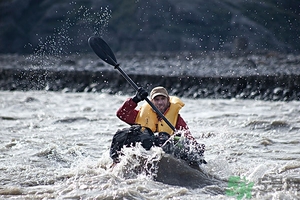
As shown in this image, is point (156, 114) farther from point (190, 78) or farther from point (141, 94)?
point (190, 78)

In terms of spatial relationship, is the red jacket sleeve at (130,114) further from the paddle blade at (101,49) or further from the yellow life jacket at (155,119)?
the paddle blade at (101,49)

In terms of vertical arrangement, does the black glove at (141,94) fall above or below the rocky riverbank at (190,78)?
above

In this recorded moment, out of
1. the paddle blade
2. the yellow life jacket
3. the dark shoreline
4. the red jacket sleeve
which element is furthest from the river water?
the dark shoreline

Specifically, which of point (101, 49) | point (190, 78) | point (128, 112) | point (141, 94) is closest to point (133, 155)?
point (128, 112)

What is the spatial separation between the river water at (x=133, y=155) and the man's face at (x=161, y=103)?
2.30 feet

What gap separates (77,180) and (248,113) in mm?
7866

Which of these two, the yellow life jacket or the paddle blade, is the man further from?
the paddle blade

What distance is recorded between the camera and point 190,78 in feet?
69.6

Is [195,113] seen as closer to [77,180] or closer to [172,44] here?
[77,180]

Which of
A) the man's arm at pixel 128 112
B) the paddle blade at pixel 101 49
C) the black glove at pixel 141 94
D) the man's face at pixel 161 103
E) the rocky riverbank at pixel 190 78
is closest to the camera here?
the black glove at pixel 141 94

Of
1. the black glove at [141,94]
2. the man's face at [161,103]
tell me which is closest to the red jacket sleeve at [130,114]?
the black glove at [141,94]

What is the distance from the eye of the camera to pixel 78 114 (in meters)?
15.3

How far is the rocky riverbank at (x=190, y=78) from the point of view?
19203 mm

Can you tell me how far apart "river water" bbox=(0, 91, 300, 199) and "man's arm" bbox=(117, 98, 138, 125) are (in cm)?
60
